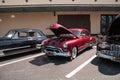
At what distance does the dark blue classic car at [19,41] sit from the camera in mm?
8422

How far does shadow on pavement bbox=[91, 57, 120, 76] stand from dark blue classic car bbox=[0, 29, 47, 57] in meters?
Result: 3.54

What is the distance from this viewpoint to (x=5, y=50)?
835 cm

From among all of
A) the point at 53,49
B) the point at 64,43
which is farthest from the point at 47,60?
the point at 64,43

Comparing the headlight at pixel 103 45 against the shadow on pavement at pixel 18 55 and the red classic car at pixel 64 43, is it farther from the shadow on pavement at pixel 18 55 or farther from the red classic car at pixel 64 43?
the shadow on pavement at pixel 18 55

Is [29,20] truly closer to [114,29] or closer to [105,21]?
[105,21]

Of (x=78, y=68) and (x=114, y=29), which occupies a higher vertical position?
(x=114, y=29)

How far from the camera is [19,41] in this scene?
910 centimetres

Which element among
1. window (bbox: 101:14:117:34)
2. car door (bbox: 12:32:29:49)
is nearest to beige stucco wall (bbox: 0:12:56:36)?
window (bbox: 101:14:117:34)

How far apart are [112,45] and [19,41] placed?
4.64 meters

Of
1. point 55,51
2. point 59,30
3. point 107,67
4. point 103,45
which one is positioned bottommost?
point 107,67

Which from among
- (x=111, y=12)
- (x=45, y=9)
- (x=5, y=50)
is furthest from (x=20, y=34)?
(x=111, y=12)

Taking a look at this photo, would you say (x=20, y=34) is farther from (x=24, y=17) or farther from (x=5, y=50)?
(x=24, y=17)

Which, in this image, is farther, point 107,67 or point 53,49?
point 53,49

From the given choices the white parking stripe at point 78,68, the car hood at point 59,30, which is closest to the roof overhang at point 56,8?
the car hood at point 59,30
